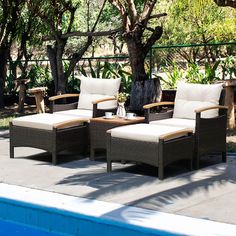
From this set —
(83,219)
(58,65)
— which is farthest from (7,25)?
(83,219)

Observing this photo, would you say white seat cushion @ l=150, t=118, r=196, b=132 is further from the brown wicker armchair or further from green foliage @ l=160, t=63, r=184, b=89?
green foliage @ l=160, t=63, r=184, b=89

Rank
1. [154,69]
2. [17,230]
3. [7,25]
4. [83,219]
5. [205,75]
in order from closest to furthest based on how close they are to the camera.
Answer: [83,219]
[17,230]
[205,75]
[154,69]
[7,25]

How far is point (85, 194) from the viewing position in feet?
20.1

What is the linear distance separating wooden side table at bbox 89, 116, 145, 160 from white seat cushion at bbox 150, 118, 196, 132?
249 mm

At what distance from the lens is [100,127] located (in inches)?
311

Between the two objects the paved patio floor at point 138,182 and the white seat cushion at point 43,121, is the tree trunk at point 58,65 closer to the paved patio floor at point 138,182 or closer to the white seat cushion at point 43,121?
the white seat cushion at point 43,121

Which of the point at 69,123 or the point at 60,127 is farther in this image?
the point at 69,123

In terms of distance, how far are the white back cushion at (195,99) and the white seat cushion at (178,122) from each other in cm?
14

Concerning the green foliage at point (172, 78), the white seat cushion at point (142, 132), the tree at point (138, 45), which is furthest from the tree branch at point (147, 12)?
the white seat cushion at point (142, 132)

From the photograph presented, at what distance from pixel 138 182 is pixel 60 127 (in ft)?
5.07

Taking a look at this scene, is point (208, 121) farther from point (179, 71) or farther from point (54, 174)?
point (179, 71)

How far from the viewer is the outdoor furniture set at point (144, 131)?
684cm

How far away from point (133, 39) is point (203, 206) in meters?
6.44

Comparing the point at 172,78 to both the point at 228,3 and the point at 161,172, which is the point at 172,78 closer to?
the point at 228,3
